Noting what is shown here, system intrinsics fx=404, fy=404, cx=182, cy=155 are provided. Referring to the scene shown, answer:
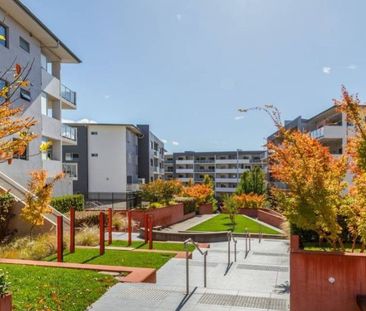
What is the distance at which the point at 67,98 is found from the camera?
3148 cm

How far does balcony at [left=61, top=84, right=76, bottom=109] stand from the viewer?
100 feet

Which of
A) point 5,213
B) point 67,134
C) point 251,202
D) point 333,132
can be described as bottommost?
point 251,202

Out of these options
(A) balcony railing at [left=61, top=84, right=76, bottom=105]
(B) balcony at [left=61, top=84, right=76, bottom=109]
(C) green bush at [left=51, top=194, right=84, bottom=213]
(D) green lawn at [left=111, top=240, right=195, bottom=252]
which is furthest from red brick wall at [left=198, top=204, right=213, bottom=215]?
(D) green lawn at [left=111, top=240, right=195, bottom=252]

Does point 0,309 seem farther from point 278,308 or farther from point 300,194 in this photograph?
point 300,194

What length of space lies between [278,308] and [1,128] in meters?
6.10

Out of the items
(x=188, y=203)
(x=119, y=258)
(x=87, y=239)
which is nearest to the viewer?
(x=119, y=258)

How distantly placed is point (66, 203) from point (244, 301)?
1915 centimetres

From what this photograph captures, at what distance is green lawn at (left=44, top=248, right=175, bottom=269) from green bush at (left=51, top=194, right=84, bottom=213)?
10041mm

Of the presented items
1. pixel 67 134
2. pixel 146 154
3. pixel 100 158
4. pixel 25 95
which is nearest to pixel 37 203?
pixel 25 95

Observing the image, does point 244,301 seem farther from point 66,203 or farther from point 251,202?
point 251,202

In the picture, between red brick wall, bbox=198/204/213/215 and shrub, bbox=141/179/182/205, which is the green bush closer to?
shrub, bbox=141/179/182/205

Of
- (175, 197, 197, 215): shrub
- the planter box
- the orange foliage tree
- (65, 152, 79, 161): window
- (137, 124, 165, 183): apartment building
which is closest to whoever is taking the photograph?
the planter box

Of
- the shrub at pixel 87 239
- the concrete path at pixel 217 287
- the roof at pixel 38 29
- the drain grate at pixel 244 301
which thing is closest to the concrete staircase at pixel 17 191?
the shrub at pixel 87 239

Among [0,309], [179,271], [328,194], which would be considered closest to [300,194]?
[328,194]
